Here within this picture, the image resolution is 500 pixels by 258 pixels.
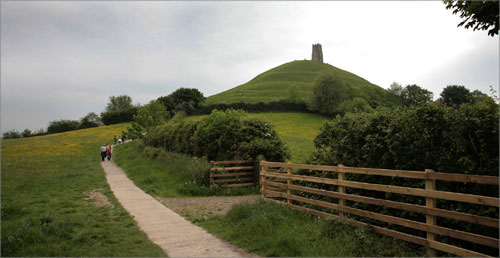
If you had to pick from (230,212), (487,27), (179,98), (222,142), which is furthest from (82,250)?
(179,98)

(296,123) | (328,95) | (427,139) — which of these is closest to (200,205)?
(427,139)

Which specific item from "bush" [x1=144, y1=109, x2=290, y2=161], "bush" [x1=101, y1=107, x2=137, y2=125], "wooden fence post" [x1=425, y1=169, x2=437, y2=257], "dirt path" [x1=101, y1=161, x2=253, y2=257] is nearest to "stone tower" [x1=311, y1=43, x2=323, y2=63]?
"bush" [x1=101, y1=107, x2=137, y2=125]

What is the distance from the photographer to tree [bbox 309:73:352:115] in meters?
67.1

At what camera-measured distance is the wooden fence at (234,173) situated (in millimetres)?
13570

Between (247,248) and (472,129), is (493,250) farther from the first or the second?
(247,248)

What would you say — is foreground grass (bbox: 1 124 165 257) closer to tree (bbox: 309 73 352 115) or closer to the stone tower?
tree (bbox: 309 73 352 115)

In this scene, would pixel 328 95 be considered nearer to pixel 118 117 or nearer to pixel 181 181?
pixel 118 117

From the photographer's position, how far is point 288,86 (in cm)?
10169

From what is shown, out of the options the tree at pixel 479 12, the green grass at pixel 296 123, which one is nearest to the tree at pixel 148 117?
the green grass at pixel 296 123

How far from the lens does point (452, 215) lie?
4559mm

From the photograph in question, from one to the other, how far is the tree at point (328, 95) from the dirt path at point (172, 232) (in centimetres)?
5901

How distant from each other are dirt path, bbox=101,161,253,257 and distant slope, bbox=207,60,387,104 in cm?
6520

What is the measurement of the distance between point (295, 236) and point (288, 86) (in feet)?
319

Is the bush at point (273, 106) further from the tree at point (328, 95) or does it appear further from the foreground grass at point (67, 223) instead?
the foreground grass at point (67, 223)
